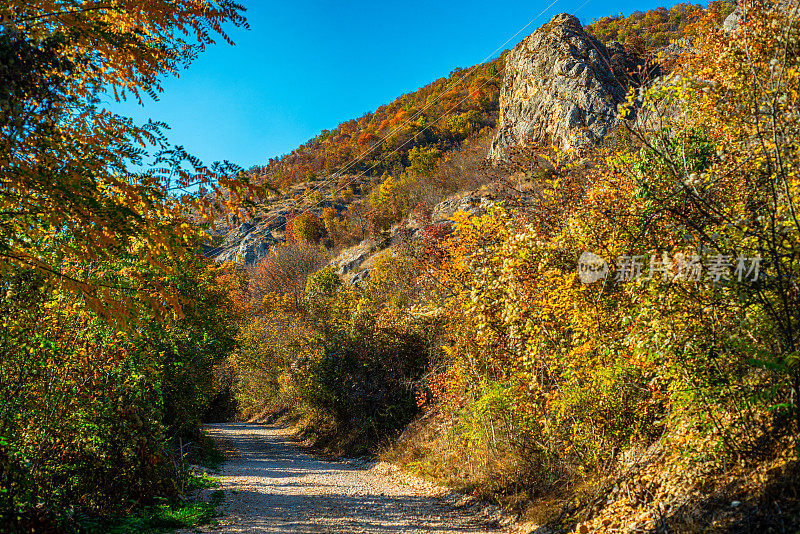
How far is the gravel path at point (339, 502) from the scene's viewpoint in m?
6.40

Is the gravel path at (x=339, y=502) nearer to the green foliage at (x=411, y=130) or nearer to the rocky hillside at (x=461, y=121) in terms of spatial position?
the rocky hillside at (x=461, y=121)

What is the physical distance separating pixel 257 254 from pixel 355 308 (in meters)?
44.8

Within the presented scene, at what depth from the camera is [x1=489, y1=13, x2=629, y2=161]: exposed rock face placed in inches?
1105

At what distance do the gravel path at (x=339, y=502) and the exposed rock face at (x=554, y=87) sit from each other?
69.0ft

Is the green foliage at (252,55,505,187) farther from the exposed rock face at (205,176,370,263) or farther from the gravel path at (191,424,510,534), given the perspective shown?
the gravel path at (191,424,510,534)

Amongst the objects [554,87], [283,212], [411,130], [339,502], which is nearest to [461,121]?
[411,130]

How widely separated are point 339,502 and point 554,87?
3095cm

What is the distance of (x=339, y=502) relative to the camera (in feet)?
26.1

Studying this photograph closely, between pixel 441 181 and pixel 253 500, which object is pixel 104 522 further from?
pixel 441 181

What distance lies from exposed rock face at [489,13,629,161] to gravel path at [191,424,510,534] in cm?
2104

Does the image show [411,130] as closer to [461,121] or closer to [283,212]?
[461,121]

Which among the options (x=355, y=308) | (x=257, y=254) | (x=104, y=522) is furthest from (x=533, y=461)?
(x=257, y=254)

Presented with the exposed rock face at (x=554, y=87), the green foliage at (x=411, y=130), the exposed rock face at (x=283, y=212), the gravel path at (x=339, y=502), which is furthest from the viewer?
the exposed rock face at (x=283, y=212)

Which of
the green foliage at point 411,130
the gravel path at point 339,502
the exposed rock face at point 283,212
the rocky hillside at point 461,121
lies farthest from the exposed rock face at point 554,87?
the exposed rock face at point 283,212
